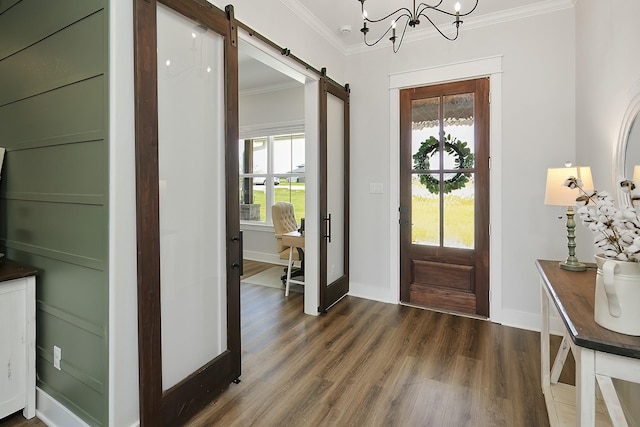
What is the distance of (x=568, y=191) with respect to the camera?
2174mm

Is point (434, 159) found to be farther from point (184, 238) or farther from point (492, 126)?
point (184, 238)

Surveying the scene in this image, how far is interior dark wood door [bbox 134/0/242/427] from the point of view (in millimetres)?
1584

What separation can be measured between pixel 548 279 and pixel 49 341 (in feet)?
9.00

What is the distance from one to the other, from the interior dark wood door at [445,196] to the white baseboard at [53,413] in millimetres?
2952

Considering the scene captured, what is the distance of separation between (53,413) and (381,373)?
195cm

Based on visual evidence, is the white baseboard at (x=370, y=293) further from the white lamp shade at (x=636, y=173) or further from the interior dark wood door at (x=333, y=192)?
the white lamp shade at (x=636, y=173)

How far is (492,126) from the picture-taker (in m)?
3.16

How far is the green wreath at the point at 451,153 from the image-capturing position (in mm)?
3316

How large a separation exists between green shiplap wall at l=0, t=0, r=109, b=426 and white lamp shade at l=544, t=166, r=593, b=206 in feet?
8.63

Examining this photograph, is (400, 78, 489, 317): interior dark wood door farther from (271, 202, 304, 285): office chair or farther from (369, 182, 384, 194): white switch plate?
(271, 202, 304, 285): office chair

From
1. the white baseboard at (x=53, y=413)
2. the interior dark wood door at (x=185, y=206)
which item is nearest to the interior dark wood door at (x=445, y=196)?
the interior dark wood door at (x=185, y=206)

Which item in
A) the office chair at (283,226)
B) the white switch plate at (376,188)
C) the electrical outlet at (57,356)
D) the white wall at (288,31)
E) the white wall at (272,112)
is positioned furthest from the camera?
the white wall at (272,112)

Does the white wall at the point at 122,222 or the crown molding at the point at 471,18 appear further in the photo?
the crown molding at the point at 471,18

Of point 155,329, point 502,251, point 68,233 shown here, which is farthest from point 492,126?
point 68,233
